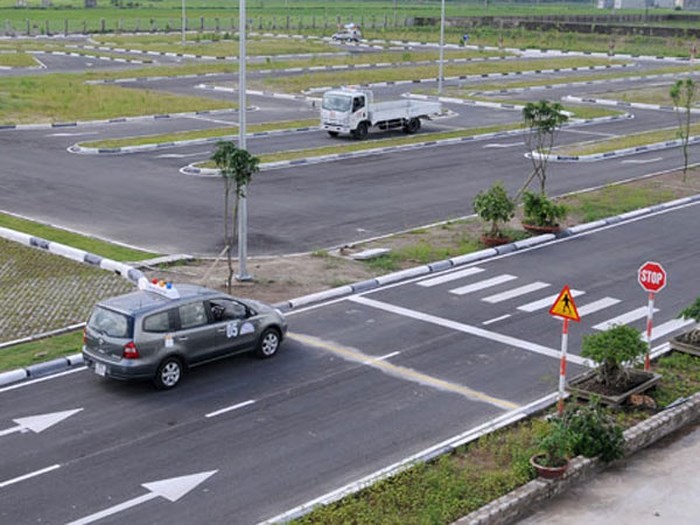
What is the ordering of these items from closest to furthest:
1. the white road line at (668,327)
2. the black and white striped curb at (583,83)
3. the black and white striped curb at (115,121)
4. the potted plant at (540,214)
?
the white road line at (668,327) → the potted plant at (540,214) → the black and white striped curb at (115,121) → the black and white striped curb at (583,83)

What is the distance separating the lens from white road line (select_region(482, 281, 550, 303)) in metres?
22.8

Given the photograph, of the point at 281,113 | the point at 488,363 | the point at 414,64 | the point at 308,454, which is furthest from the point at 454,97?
the point at 308,454

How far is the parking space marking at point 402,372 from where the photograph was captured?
1725cm

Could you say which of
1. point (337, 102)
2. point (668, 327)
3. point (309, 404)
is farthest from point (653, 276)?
point (337, 102)

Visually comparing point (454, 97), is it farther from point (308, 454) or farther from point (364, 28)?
point (364, 28)

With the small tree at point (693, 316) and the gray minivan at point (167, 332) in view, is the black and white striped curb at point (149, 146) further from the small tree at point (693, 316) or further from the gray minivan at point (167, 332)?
the small tree at point (693, 316)

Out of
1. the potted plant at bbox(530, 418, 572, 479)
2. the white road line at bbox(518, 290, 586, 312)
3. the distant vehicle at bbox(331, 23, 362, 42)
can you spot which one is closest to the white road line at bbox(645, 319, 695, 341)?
the white road line at bbox(518, 290, 586, 312)

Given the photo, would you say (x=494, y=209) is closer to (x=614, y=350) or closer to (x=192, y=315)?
(x=614, y=350)

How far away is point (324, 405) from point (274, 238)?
11.1 meters

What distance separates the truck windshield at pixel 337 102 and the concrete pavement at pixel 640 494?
97.9 feet

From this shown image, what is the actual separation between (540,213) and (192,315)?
525 inches

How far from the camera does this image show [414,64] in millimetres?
77875

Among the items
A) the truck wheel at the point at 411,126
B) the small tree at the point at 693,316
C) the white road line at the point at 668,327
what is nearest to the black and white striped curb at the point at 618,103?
the truck wheel at the point at 411,126

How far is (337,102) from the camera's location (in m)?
44.0
